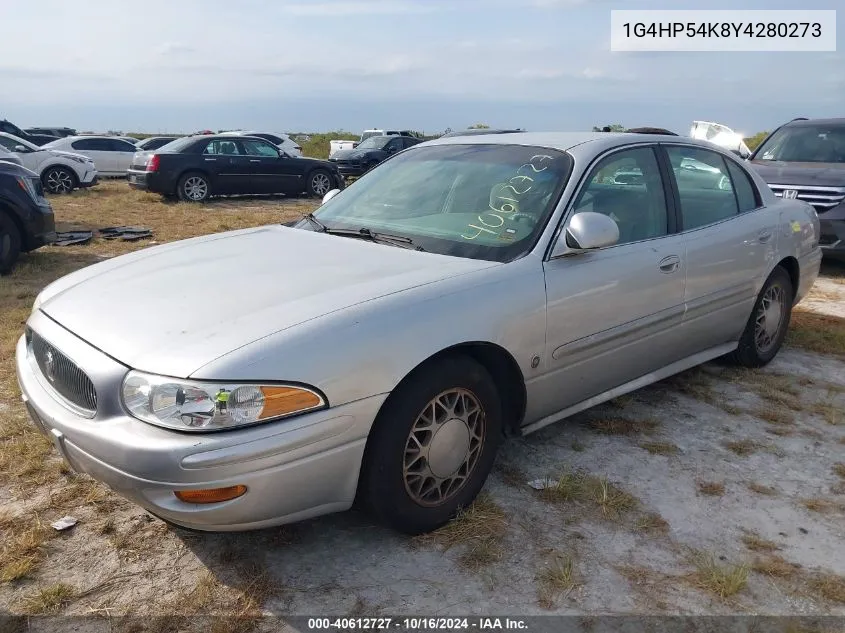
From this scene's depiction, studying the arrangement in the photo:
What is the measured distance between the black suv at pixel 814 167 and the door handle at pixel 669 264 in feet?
17.1

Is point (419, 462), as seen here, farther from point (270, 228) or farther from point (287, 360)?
point (270, 228)

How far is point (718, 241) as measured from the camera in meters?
4.04

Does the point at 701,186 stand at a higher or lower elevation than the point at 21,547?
higher

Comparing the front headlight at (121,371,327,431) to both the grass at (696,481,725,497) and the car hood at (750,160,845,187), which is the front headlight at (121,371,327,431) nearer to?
the grass at (696,481,725,497)

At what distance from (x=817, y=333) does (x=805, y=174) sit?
3.49 meters

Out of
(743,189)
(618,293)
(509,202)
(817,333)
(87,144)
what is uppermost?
(87,144)

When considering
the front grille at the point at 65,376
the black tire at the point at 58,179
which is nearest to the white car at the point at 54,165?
the black tire at the point at 58,179

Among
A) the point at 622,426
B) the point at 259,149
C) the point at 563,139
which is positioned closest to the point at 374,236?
the point at 563,139

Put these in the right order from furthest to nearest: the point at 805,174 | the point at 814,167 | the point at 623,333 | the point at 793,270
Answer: the point at 814,167 < the point at 805,174 < the point at 793,270 < the point at 623,333

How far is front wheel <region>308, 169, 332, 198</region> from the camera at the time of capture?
15906 millimetres

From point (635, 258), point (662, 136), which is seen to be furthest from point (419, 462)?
point (662, 136)

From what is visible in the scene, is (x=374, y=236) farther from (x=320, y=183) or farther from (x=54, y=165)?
(x=54, y=165)

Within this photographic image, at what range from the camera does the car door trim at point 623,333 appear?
3201 mm

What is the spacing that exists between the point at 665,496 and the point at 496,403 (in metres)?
0.91
